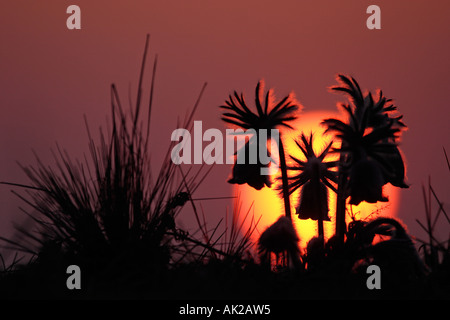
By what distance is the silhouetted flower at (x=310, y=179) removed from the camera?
3.56m

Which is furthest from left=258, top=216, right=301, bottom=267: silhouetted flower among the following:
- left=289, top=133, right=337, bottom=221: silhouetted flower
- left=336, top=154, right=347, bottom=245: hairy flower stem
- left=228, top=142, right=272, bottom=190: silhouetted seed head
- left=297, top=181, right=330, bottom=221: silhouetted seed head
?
left=297, top=181, right=330, bottom=221: silhouetted seed head

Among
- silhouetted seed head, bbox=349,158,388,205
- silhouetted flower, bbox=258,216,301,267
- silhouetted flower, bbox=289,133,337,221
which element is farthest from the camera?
silhouetted flower, bbox=289,133,337,221

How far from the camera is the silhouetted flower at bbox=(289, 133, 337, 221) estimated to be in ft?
11.7

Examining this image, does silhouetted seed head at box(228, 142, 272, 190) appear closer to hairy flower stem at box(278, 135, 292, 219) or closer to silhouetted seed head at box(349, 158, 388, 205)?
hairy flower stem at box(278, 135, 292, 219)

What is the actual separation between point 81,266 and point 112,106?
72cm

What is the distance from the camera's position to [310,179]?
363 centimetres

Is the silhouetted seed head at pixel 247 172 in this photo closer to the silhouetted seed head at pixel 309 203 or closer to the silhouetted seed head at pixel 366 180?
the silhouetted seed head at pixel 309 203

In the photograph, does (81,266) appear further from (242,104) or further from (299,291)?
(242,104)

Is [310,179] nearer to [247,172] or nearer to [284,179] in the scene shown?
[284,179]

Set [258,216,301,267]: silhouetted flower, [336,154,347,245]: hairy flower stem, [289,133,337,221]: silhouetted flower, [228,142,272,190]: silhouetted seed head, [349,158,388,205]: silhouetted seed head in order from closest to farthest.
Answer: [258,216,301,267]: silhouetted flower < [349,158,388,205]: silhouetted seed head < [336,154,347,245]: hairy flower stem < [228,142,272,190]: silhouetted seed head < [289,133,337,221]: silhouetted flower

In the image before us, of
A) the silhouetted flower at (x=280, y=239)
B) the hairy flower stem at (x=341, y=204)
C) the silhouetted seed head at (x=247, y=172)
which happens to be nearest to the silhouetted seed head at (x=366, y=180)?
the hairy flower stem at (x=341, y=204)

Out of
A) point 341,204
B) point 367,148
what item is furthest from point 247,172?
point 367,148
